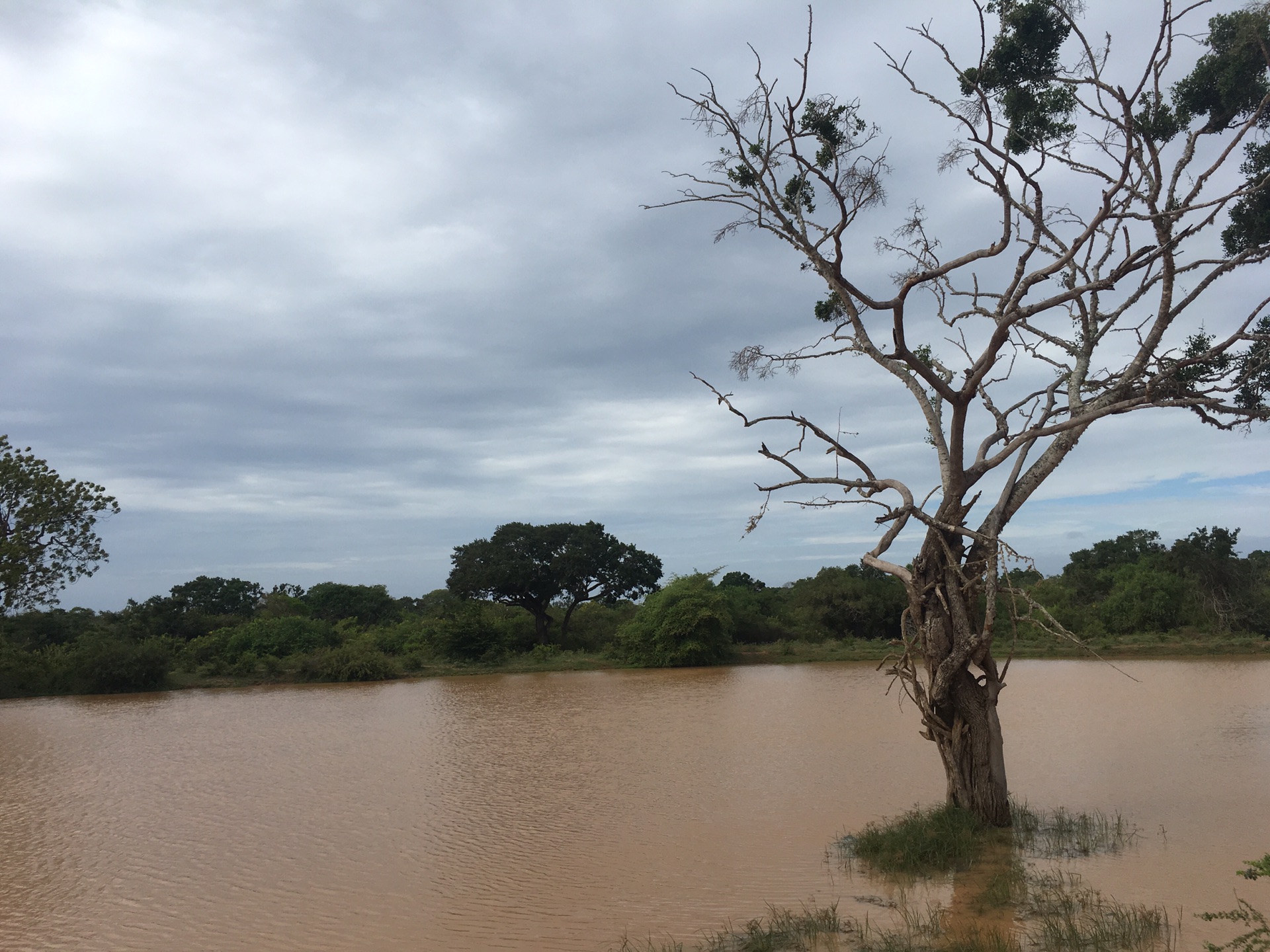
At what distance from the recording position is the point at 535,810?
9500 millimetres

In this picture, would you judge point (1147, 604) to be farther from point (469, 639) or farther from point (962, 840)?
point (962, 840)

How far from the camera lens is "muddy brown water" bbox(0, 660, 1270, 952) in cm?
610

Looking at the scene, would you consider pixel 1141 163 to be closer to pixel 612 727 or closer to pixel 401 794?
pixel 401 794

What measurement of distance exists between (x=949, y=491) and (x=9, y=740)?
17.4 meters

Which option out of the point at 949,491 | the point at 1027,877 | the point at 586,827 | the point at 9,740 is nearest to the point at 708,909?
the point at 1027,877

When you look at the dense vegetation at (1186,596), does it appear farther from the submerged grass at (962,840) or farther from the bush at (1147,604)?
the submerged grass at (962,840)

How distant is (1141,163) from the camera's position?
7.27 metres

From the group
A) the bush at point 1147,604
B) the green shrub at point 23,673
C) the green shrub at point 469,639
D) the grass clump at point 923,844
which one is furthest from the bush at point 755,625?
the grass clump at point 923,844

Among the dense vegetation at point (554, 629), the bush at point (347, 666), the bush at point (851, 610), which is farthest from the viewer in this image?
the bush at point (851, 610)

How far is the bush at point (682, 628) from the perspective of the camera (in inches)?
1135

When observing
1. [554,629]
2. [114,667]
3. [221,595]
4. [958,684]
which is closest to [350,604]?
[221,595]

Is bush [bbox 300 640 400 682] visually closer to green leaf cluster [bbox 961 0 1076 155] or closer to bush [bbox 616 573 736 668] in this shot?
bush [bbox 616 573 736 668]

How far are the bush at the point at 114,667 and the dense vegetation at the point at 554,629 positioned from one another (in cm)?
4

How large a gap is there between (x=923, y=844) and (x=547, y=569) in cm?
2785
